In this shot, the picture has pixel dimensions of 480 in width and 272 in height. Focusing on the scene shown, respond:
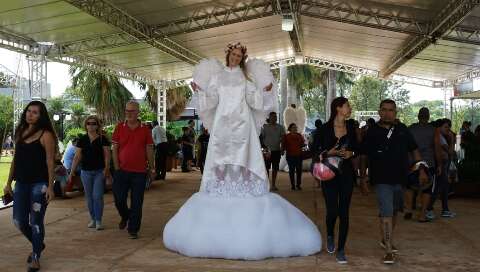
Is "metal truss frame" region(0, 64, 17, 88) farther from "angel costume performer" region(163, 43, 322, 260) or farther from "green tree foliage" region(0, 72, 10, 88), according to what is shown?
"angel costume performer" region(163, 43, 322, 260)

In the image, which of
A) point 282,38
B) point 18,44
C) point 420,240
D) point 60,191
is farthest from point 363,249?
point 282,38

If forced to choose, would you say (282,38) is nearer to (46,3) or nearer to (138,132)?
(46,3)

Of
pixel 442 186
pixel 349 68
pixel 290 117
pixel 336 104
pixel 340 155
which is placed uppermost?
pixel 349 68

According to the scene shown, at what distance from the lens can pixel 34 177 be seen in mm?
5379

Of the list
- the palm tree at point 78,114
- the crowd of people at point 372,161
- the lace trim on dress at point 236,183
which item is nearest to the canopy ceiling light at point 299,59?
the palm tree at point 78,114

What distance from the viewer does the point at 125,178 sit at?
7.11 metres

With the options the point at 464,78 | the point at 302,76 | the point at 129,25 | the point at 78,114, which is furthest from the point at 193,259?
the point at 302,76

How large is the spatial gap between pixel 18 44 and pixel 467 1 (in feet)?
32.3

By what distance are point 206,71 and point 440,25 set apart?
9145 mm

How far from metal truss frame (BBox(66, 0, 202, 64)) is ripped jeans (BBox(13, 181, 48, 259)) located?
7028 millimetres

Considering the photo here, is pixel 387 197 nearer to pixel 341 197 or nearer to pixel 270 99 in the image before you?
pixel 341 197

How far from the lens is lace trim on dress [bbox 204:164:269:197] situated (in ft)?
20.0

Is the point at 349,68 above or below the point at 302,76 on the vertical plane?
below

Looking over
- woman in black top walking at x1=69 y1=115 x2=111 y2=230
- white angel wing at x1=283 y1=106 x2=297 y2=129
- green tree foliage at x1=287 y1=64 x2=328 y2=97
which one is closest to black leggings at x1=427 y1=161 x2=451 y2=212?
woman in black top walking at x1=69 y1=115 x2=111 y2=230
